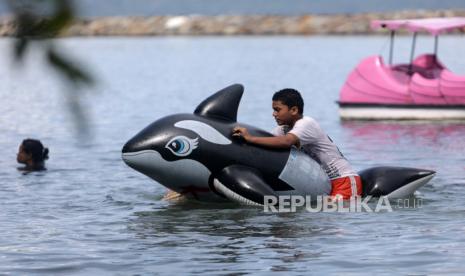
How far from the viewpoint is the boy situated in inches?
385

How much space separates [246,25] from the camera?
115 meters

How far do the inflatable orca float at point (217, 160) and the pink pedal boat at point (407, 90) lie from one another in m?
11.7

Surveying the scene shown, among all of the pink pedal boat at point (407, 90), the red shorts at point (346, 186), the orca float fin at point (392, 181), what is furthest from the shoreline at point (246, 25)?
the red shorts at point (346, 186)

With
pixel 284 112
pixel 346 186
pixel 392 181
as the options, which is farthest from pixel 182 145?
pixel 392 181

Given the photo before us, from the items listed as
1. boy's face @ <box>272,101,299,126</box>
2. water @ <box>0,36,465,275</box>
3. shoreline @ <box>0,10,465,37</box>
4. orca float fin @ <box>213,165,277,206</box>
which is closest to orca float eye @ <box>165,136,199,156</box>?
orca float fin @ <box>213,165,277,206</box>

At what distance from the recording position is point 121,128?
23.3m

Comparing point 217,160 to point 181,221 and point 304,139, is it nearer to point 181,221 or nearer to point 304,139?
point 181,221

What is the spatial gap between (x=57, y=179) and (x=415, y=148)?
6.52 meters

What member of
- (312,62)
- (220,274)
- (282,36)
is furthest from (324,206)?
(282,36)

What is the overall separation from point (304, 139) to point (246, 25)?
348 ft

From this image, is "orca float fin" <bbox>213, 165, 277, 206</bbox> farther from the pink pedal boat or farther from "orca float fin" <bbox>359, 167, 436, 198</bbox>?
the pink pedal boat

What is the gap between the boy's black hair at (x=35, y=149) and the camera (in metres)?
13.7

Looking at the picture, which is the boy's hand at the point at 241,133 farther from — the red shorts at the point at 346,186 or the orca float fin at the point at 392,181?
the orca float fin at the point at 392,181

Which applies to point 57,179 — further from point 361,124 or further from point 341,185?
point 361,124
